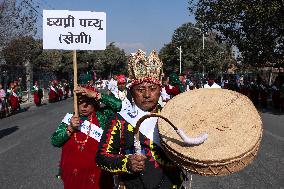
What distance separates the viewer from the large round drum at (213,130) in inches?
102

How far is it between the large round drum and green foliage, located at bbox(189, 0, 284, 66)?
66.0 feet

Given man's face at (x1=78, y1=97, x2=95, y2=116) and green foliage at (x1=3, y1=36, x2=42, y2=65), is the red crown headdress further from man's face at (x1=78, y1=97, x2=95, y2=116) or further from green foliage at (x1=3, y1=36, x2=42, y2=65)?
green foliage at (x1=3, y1=36, x2=42, y2=65)

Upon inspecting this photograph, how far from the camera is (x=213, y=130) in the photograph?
2844 millimetres

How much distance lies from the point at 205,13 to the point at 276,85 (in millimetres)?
6392

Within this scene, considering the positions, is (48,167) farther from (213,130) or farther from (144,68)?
(213,130)

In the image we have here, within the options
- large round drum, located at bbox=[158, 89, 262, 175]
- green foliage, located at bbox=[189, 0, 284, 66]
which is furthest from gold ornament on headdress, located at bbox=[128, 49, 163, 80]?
green foliage, located at bbox=[189, 0, 284, 66]

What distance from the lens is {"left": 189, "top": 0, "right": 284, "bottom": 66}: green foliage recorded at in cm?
2311

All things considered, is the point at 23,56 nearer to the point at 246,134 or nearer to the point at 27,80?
the point at 27,80

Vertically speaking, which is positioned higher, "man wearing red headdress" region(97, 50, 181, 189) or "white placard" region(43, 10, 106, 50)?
"white placard" region(43, 10, 106, 50)

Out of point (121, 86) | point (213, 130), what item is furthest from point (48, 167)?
point (213, 130)

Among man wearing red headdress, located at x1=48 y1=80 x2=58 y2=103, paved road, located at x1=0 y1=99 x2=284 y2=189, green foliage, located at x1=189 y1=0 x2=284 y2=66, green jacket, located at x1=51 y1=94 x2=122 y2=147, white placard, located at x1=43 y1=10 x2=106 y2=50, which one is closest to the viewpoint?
green jacket, located at x1=51 y1=94 x2=122 y2=147

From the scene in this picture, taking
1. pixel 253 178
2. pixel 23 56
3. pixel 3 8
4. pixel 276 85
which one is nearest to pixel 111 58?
pixel 23 56

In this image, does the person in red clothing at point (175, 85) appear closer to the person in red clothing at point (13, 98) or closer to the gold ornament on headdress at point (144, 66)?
the gold ornament on headdress at point (144, 66)

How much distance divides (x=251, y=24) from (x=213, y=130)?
77.1 ft
